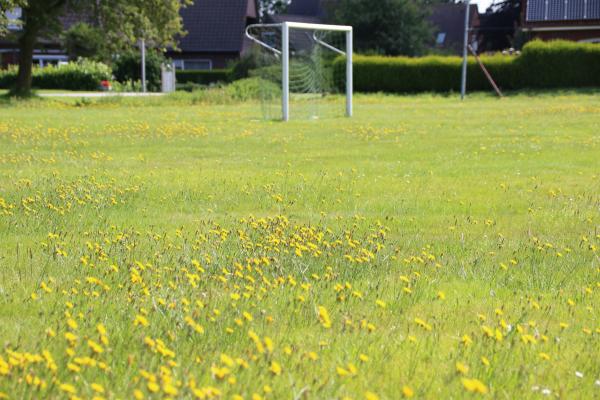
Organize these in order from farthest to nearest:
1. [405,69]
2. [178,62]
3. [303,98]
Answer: [178,62], [405,69], [303,98]

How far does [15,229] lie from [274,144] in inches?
350

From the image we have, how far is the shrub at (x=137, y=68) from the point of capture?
51.9 m

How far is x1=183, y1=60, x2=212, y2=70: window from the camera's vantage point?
62969mm

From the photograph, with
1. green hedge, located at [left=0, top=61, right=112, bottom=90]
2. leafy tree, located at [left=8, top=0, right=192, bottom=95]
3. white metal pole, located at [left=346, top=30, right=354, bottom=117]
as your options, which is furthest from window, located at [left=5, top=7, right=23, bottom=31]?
white metal pole, located at [left=346, top=30, right=354, bottom=117]

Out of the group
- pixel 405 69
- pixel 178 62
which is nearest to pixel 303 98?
pixel 405 69

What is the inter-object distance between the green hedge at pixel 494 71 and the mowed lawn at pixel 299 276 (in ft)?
95.1

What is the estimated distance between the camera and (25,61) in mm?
35531

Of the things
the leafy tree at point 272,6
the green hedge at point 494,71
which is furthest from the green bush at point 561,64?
the leafy tree at point 272,6

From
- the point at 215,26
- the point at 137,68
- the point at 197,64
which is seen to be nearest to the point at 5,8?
the point at 137,68

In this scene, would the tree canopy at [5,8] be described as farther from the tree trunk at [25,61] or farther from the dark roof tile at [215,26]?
the dark roof tile at [215,26]

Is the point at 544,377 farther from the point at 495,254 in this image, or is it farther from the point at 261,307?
the point at 495,254

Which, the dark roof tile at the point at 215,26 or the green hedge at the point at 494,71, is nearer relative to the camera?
the green hedge at the point at 494,71

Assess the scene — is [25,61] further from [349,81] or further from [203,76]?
[203,76]

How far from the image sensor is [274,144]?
15.6 m
